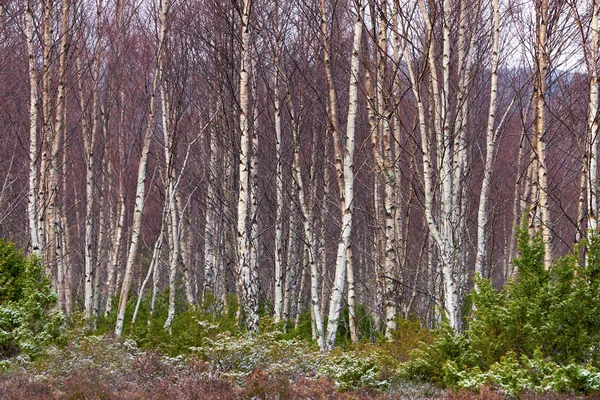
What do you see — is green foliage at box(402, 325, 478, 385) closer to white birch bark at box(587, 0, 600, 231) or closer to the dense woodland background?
the dense woodland background

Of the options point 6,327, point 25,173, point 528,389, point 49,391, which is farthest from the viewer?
point 25,173

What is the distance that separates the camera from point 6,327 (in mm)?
7254

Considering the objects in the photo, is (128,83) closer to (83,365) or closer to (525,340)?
(83,365)

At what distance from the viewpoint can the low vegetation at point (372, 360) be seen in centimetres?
544

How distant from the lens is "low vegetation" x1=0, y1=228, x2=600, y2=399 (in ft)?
17.8

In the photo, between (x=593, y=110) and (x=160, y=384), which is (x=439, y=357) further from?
(x=593, y=110)

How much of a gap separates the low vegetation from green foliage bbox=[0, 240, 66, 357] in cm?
2

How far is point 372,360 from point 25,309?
3.90 meters

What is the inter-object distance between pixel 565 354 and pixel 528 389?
1.00 metres

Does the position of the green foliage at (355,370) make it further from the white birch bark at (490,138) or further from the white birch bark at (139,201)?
the white birch bark at (490,138)

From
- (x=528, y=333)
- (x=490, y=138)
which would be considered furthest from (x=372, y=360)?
(x=490, y=138)

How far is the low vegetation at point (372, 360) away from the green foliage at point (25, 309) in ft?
0.05

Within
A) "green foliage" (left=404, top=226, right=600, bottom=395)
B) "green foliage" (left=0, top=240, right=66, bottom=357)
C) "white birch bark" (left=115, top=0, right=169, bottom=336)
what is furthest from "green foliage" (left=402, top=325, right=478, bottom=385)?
"white birch bark" (left=115, top=0, right=169, bottom=336)

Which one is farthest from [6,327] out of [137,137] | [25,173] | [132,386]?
[25,173]
